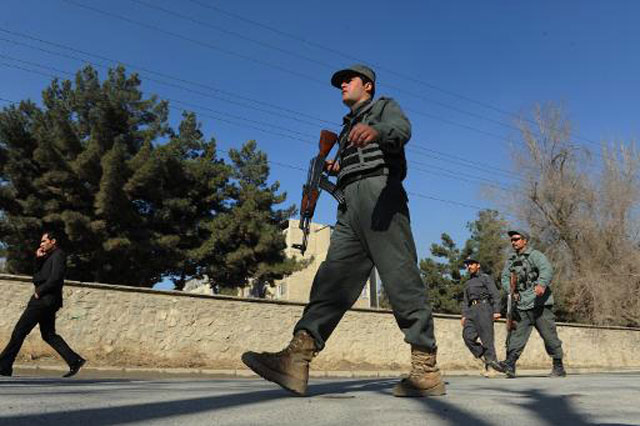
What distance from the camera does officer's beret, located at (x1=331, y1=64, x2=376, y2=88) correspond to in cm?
375

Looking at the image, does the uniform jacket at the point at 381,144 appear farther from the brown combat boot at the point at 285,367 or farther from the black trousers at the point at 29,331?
the black trousers at the point at 29,331

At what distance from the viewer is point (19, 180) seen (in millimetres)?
24672

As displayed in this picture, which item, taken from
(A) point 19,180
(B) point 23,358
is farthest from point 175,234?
(B) point 23,358

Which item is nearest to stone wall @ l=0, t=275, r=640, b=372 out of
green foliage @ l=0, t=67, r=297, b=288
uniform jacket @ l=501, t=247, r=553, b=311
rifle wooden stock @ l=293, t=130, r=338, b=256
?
uniform jacket @ l=501, t=247, r=553, b=311

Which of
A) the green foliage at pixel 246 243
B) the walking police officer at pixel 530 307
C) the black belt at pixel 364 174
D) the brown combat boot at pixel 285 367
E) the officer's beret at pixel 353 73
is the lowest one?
the brown combat boot at pixel 285 367

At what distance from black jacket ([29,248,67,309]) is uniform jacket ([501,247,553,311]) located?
18.8ft

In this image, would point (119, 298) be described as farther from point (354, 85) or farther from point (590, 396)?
point (590, 396)

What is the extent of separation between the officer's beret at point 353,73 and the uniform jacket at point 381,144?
20 centimetres

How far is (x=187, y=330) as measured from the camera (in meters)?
11.9

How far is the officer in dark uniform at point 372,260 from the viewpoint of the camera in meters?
3.21

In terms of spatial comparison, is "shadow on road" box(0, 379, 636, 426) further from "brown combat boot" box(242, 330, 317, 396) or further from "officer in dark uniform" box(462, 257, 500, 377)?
"officer in dark uniform" box(462, 257, 500, 377)

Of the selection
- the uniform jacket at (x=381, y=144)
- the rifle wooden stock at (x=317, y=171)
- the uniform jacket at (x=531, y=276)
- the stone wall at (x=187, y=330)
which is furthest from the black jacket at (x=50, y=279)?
the uniform jacket at (x=531, y=276)

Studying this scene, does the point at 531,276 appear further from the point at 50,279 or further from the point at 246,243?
the point at 246,243

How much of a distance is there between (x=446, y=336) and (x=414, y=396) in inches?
530
